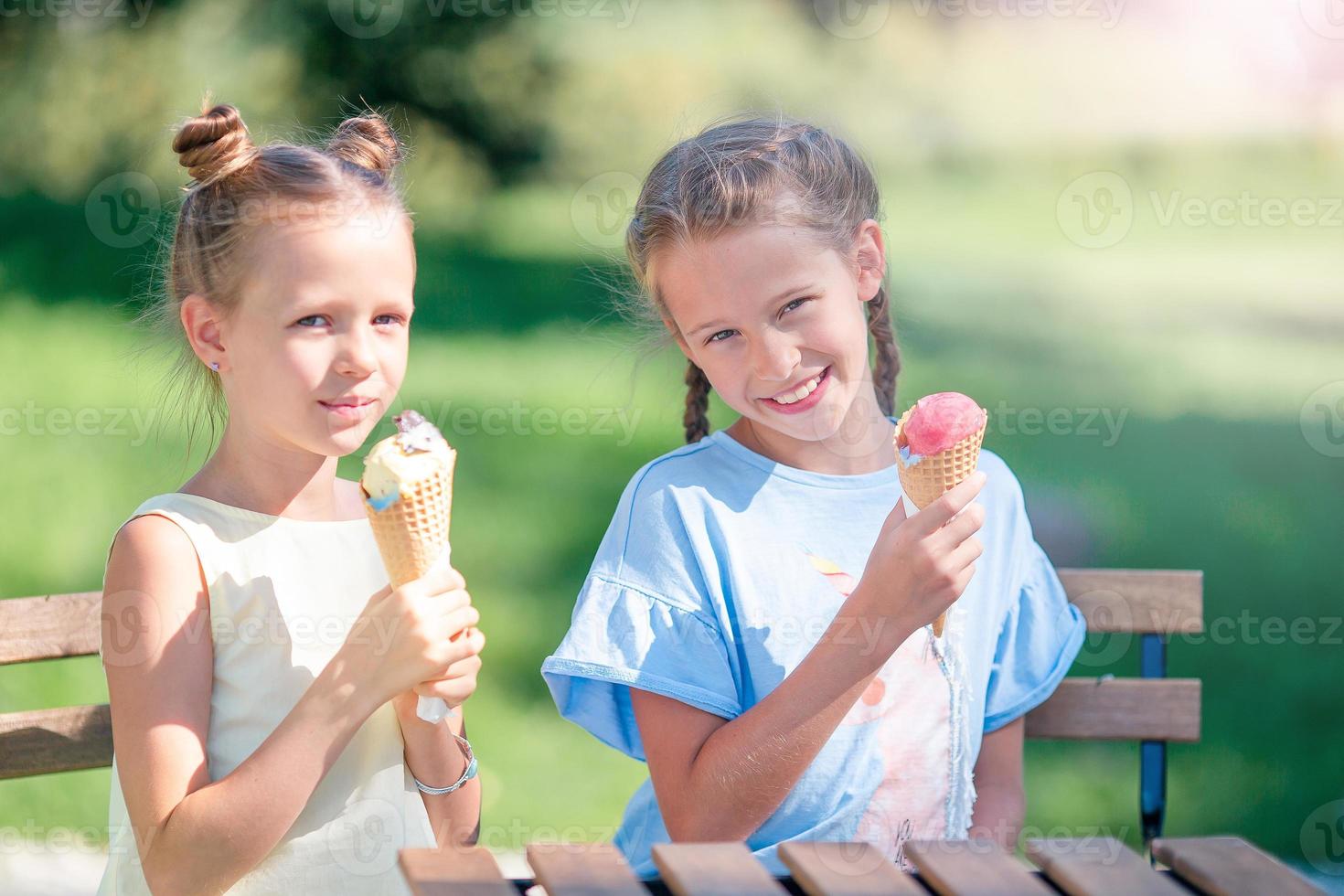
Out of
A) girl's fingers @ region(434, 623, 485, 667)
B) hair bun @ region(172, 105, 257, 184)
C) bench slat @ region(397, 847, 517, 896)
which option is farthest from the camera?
hair bun @ region(172, 105, 257, 184)

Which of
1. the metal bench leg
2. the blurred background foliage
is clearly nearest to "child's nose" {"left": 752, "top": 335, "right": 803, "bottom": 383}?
the metal bench leg

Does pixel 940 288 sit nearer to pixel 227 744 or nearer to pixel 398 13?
pixel 398 13

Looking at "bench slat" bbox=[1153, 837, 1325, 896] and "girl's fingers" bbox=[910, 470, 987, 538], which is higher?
"girl's fingers" bbox=[910, 470, 987, 538]

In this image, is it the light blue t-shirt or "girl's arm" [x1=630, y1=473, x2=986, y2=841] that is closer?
"girl's arm" [x1=630, y1=473, x2=986, y2=841]

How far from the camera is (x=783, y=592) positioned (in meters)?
2.10

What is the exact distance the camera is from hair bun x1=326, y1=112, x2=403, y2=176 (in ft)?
6.68

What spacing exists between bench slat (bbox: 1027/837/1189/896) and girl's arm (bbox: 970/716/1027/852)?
633 mm

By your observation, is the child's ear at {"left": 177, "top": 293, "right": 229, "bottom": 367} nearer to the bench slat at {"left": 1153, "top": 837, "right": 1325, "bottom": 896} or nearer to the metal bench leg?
the bench slat at {"left": 1153, "top": 837, "right": 1325, "bottom": 896}

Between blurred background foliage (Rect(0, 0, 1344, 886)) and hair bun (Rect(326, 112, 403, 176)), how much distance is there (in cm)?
171

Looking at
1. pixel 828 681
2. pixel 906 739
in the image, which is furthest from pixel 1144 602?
pixel 828 681

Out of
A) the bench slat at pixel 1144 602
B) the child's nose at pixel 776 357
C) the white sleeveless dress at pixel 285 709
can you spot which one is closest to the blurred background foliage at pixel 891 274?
the bench slat at pixel 1144 602

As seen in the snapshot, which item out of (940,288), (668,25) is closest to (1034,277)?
(940,288)

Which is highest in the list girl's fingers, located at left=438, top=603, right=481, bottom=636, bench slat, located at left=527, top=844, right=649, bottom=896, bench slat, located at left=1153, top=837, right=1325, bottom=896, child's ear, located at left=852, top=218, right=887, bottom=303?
child's ear, located at left=852, top=218, right=887, bottom=303

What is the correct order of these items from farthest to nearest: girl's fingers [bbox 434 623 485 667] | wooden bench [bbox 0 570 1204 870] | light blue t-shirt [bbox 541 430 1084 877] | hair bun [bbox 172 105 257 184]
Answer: wooden bench [bbox 0 570 1204 870]
light blue t-shirt [bbox 541 430 1084 877]
hair bun [bbox 172 105 257 184]
girl's fingers [bbox 434 623 485 667]
